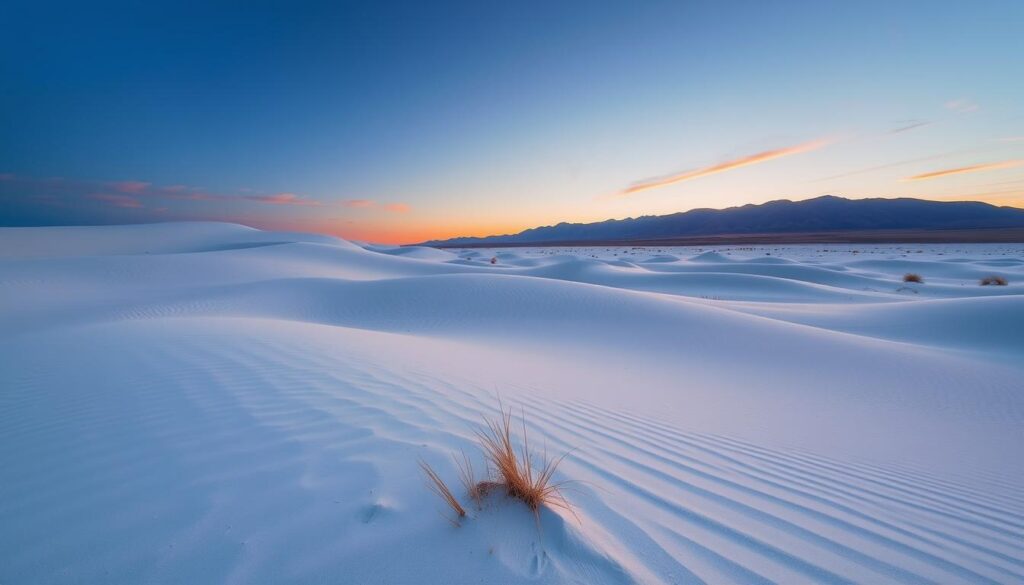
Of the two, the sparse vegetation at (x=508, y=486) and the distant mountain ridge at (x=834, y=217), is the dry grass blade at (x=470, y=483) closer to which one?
the sparse vegetation at (x=508, y=486)

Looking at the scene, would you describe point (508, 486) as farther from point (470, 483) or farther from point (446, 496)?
point (446, 496)

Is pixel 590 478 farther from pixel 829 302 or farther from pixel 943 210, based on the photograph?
pixel 943 210

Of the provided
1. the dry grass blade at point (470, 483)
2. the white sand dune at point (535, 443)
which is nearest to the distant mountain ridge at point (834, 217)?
the white sand dune at point (535, 443)

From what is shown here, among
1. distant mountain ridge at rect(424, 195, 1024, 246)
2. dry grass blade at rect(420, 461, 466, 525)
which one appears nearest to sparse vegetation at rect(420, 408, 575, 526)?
dry grass blade at rect(420, 461, 466, 525)

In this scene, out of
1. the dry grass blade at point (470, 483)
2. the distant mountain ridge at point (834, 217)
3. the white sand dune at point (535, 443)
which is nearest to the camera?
the white sand dune at point (535, 443)

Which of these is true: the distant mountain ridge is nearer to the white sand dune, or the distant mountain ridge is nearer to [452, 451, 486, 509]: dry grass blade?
the white sand dune

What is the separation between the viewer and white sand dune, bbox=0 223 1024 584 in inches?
A: 69.8

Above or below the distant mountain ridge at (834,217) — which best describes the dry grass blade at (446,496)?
below

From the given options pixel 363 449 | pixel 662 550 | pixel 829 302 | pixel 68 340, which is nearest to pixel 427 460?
pixel 363 449

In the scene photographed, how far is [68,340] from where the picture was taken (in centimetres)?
612

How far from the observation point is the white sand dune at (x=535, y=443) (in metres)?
1.77

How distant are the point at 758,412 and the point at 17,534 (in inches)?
227

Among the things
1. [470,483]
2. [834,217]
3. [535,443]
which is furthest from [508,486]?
[834,217]

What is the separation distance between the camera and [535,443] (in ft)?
9.80
